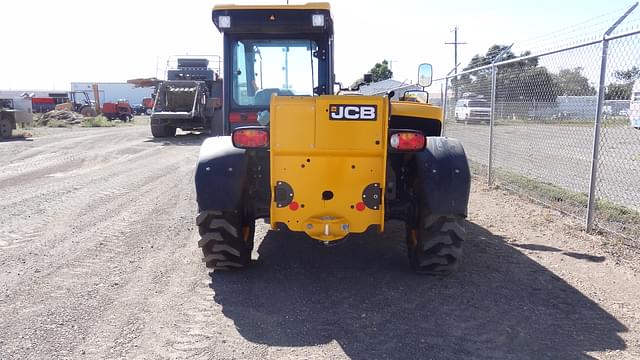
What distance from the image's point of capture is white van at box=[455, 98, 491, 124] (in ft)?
32.0

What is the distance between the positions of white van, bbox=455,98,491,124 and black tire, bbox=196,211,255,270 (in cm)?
623

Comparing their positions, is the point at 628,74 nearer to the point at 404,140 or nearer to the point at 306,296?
the point at 404,140

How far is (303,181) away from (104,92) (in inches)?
3118

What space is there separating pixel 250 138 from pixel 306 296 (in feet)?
4.41

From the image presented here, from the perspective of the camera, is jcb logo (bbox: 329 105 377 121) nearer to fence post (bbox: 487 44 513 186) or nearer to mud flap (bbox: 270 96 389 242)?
mud flap (bbox: 270 96 389 242)

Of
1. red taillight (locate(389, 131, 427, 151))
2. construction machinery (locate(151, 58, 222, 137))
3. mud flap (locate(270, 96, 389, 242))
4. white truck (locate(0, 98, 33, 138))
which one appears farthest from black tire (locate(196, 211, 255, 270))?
white truck (locate(0, 98, 33, 138))

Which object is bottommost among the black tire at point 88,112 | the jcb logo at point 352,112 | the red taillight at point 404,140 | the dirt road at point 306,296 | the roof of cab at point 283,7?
the dirt road at point 306,296

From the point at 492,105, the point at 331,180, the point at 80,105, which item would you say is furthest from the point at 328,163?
the point at 80,105

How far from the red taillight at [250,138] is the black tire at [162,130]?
1798 centimetres

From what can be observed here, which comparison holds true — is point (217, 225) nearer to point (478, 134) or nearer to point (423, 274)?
point (423, 274)

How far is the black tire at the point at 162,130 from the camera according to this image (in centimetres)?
2123

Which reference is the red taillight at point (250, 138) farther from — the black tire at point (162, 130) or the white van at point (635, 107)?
the black tire at point (162, 130)

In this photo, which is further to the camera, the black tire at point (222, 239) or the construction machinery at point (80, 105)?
the construction machinery at point (80, 105)

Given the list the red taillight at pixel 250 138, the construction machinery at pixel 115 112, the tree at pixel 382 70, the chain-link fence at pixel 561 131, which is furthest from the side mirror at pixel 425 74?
the construction machinery at pixel 115 112
